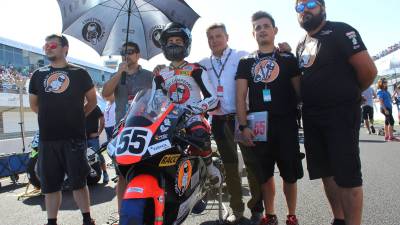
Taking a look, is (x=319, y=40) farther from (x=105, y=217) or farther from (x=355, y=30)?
(x=105, y=217)

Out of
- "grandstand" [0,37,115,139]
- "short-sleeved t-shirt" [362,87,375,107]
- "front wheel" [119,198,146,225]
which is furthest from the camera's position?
"grandstand" [0,37,115,139]

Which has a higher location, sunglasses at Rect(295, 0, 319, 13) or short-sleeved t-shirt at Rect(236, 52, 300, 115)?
sunglasses at Rect(295, 0, 319, 13)

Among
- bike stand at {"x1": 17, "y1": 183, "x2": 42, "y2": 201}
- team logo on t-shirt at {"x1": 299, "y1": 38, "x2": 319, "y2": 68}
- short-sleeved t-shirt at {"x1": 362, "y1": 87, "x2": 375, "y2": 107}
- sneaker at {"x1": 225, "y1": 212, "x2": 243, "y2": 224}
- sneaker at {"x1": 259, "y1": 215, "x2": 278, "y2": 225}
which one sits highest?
team logo on t-shirt at {"x1": 299, "y1": 38, "x2": 319, "y2": 68}

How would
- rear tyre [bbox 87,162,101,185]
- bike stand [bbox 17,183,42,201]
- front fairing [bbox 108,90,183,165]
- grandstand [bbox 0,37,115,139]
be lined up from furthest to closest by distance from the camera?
1. grandstand [bbox 0,37,115,139]
2. rear tyre [bbox 87,162,101,185]
3. bike stand [bbox 17,183,42,201]
4. front fairing [bbox 108,90,183,165]

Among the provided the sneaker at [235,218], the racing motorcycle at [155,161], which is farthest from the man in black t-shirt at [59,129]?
the sneaker at [235,218]

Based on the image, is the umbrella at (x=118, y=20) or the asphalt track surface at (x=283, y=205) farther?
the umbrella at (x=118, y=20)

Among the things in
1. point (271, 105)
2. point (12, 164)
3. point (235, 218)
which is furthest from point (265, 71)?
point (12, 164)

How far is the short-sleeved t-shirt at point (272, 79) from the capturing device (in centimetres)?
400

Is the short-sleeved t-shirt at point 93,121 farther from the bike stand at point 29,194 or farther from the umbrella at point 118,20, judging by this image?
the umbrella at point 118,20

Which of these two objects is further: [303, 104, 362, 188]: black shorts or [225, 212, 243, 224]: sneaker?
[225, 212, 243, 224]: sneaker

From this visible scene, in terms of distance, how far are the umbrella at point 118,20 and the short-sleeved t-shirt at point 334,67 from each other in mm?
1858

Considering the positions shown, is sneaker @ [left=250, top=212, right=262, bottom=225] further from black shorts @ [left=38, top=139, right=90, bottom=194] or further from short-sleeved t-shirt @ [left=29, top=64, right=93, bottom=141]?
short-sleeved t-shirt @ [left=29, top=64, right=93, bottom=141]

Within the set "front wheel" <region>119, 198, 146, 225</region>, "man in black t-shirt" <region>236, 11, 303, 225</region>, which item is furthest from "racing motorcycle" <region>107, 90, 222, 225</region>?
"man in black t-shirt" <region>236, 11, 303, 225</region>

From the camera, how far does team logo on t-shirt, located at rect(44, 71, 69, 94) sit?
427cm
